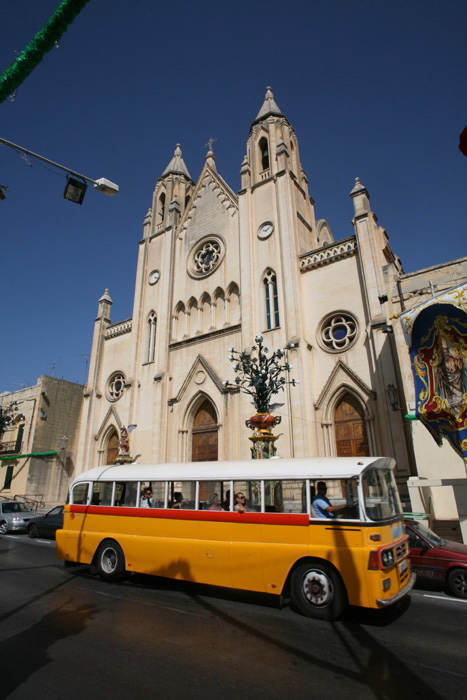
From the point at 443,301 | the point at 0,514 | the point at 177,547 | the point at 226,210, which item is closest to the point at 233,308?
the point at 226,210

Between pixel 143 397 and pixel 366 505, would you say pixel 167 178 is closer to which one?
pixel 143 397

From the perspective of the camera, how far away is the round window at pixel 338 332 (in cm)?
1822

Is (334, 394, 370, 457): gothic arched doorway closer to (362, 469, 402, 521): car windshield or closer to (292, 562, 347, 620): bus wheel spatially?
(362, 469, 402, 521): car windshield

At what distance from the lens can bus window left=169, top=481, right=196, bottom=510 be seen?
7.36 m

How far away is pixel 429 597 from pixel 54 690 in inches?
247

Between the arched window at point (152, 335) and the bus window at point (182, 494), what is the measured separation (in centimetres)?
1743

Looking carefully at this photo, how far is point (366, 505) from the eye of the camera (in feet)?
18.9

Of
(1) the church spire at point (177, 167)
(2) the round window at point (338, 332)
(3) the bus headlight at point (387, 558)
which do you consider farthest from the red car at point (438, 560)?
(1) the church spire at point (177, 167)

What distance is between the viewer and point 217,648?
4.51m

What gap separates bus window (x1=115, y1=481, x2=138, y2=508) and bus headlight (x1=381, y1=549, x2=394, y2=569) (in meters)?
4.82

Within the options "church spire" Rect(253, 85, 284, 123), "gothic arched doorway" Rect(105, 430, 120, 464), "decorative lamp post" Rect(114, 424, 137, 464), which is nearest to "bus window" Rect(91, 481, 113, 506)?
"decorative lamp post" Rect(114, 424, 137, 464)

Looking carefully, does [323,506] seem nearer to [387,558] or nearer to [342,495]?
[342,495]

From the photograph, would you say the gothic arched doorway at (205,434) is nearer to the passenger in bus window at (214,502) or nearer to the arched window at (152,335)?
the arched window at (152,335)

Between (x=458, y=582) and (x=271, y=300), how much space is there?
15.1m
